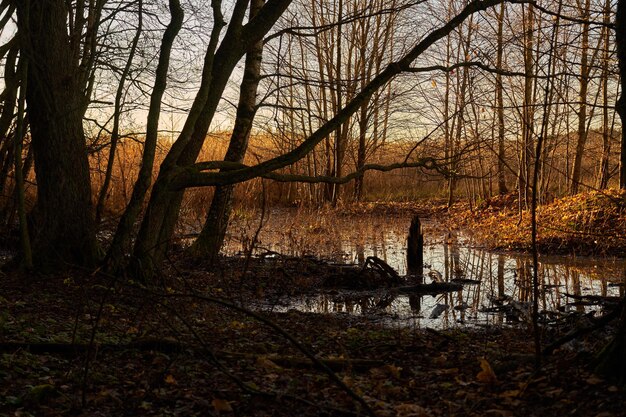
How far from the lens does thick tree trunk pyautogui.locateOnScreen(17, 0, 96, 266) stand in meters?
8.49

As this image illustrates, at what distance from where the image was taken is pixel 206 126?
9.19 meters

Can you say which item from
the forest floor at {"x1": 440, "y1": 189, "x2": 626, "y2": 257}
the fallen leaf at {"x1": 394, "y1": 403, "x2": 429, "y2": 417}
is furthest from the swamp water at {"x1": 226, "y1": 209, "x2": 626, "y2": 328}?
the fallen leaf at {"x1": 394, "y1": 403, "x2": 429, "y2": 417}

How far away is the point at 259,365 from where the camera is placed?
5375 mm

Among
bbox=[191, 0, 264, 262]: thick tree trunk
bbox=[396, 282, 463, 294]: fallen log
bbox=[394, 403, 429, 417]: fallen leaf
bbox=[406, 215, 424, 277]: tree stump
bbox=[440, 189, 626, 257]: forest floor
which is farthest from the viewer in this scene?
bbox=[440, 189, 626, 257]: forest floor

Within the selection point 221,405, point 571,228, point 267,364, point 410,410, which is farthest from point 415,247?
point 221,405

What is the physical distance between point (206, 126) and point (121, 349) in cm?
426

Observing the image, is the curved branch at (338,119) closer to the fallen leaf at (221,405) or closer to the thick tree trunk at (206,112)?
the thick tree trunk at (206,112)

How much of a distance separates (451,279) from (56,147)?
21.3 feet

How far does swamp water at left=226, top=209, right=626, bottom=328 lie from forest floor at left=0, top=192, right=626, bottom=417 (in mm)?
840

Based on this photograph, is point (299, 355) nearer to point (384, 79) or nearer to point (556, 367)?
point (556, 367)

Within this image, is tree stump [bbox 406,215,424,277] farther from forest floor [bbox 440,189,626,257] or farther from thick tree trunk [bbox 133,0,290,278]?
thick tree trunk [bbox 133,0,290,278]

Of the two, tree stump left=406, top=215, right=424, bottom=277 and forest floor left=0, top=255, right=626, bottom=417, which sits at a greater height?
tree stump left=406, top=215, right=424, bottom=277

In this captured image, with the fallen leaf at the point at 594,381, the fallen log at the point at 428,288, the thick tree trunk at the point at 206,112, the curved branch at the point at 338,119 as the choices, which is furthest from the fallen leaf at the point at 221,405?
the fallen log at the point at 428,288

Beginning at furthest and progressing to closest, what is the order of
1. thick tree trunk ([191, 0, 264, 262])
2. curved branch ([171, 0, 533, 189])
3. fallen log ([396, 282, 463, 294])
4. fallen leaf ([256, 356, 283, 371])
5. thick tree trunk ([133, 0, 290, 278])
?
1. thick tree trunk ([191, 0, 264, 262])
2. fallen log ([396, 282, 463, 294])
3. thick tree trunk ([133, 0, 290, 278])
4. curved branch ([171, 0, 533, 189])
5. fallen leaf ([256, 356, 283, 371])
